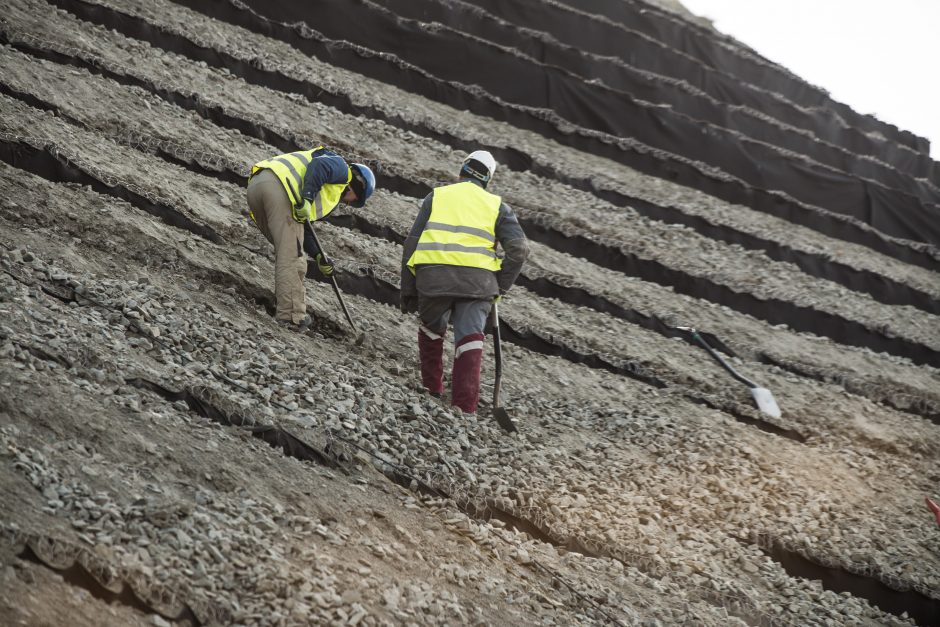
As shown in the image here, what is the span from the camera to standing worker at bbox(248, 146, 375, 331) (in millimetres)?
6699

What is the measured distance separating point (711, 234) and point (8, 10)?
958 centimetres

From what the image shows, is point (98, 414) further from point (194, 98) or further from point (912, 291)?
point (912, 291)

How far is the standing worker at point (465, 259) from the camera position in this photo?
20.6 ft

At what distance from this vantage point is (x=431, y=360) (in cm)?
668

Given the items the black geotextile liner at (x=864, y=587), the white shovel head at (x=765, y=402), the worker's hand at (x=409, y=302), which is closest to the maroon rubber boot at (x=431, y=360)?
the worker's hand at (x=409, y=302)

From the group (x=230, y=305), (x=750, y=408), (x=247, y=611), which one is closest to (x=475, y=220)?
(x=230, y=305)

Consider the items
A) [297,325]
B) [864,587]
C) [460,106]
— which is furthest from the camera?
[460,106]

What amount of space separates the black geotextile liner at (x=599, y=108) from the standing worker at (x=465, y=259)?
7.67 meters

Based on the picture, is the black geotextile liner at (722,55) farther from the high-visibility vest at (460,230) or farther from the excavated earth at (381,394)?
the high-visibility vest at (460,230)

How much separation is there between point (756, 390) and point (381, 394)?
4.68m

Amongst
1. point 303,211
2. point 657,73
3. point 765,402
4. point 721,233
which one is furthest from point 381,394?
point 657,73

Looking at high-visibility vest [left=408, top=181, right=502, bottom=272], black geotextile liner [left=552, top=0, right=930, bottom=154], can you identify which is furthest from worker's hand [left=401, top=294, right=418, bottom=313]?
black geotextile liner [left=552, top=0, right=930, bottom=154]

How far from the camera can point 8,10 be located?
33.8 feet

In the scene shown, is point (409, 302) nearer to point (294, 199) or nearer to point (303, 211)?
point (303, 211)
